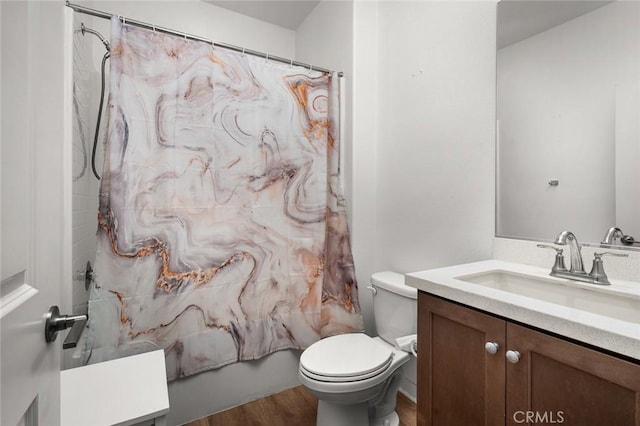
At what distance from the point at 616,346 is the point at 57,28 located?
1.29m

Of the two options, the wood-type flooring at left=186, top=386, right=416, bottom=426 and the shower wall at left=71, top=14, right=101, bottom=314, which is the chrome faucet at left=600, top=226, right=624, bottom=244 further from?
the shower wall at left=71, top=14, right=101, bottom=314

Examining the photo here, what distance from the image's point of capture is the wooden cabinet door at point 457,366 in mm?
837

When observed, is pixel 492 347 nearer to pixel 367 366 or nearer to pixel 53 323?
pixel 367 366

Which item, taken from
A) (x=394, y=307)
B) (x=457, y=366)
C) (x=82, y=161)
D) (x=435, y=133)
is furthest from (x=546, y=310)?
(x=82, y=161)

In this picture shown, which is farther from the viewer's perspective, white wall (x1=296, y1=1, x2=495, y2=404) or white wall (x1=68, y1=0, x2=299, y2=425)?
white wall (x1=68, y1=0, x2=299, y2=425)

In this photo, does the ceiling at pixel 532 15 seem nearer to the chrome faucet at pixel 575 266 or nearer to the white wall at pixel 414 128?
the white wall at pixel 414 128

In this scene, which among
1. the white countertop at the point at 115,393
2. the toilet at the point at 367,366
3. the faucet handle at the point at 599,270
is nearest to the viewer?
the white countertop at the point at 115,393

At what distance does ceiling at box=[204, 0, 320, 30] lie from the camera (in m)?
2.30

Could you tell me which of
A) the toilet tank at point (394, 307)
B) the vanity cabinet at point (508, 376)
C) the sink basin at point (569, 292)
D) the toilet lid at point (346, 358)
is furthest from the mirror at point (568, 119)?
the toilet lid at point (346, 358)

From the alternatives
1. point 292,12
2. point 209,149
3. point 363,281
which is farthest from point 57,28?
point 292,12

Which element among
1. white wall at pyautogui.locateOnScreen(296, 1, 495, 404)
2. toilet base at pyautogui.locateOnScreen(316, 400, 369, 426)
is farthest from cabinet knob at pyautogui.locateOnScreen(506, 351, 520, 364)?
toilet base at pyautogui.locateOnScreen(316, 400, 369, 426)

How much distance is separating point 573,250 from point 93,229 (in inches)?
90.1

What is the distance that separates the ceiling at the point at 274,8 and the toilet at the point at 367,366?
2.07 metres

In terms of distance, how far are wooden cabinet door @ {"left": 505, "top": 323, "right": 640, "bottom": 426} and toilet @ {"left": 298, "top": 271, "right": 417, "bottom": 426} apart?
638 millimetres
